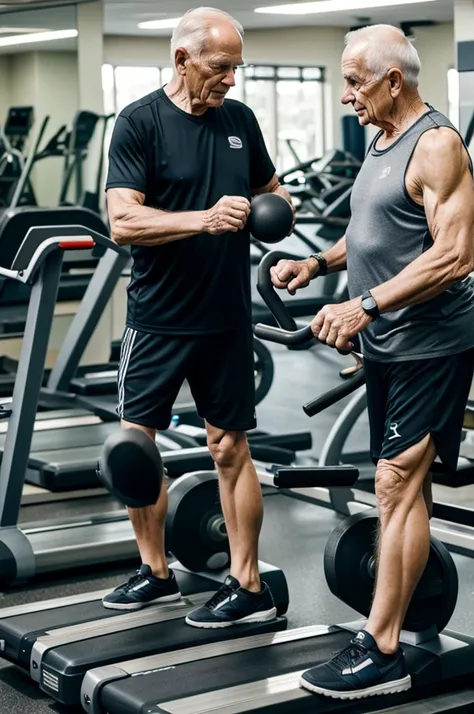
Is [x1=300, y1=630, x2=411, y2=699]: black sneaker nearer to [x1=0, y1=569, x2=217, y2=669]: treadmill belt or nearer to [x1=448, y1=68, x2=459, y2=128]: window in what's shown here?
[x1=0, y1=569, x2=217, y2=669]: treadmill belt

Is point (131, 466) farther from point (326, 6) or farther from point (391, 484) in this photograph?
point (326, 6)

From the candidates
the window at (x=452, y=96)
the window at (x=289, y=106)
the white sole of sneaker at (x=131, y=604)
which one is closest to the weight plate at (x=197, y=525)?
the white sole of sneaker at (x=131, y=604)

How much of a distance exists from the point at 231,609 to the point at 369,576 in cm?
39

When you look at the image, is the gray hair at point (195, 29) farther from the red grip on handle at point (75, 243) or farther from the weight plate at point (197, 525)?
the weight plate at point (197, 525)

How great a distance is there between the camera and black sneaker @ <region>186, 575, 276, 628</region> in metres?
2.93

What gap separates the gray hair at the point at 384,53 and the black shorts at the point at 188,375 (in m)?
0.81

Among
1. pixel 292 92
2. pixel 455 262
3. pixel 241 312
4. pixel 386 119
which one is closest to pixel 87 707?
pixel 241 312

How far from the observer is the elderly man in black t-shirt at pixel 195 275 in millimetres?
2730

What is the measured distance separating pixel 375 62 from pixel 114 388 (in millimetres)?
3502

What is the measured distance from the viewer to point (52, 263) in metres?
3.59

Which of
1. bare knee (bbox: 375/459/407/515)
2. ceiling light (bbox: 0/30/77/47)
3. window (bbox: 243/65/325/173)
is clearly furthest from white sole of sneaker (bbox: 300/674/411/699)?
ceiling light (bbox: 0/30/77/47)

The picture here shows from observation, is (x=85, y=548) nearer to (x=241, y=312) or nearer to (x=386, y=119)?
(x=241, y=312)

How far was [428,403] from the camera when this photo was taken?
2.43 metres

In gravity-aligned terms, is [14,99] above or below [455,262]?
above
